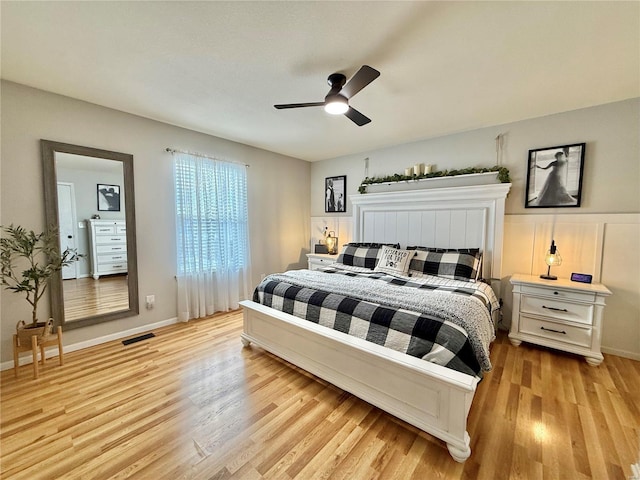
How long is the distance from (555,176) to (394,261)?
6.29 ft

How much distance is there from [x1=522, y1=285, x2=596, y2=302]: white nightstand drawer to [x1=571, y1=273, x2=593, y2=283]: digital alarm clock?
0.28 m

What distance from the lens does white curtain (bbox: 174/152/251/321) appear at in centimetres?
334

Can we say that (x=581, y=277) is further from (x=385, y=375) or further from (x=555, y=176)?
(x=385, y=375)

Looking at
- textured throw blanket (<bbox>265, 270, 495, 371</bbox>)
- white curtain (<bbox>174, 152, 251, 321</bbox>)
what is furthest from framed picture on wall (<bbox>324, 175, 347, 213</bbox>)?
textured throw blanket (<bbox>265, 270, 495, 371</bbox>)

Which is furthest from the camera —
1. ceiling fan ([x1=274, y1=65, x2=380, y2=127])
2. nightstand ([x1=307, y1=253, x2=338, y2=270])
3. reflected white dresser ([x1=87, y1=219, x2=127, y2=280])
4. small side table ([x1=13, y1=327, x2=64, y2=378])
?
nightstand ([x1=307, y1=253, x2=338, y2=270])

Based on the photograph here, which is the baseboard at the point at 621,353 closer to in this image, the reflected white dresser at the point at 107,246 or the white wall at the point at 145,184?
the white wall at the point at 145,184

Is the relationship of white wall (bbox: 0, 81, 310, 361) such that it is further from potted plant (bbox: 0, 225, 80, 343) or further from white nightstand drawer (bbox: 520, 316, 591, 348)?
white nightstand drawer (bbox: 520, 316, 591, 348)

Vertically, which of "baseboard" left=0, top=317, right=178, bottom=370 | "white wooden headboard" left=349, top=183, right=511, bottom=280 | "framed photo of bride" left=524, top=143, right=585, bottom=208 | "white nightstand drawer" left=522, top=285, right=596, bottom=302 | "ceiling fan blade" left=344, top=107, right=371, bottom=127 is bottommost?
"baseboard" left=0, top=317, right=178, bottom=370

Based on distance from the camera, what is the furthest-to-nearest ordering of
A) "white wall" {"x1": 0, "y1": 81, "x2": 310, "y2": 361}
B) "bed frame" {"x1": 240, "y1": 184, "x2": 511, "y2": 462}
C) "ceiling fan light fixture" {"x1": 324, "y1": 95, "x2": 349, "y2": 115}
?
"white wall" {"x1": 0, "y1": 81, "x2": 310, "y2": 361} → "ceiling fan light fixture" {"x1": 324, "y1": 95, "x2": 349, "y2": 115} → "bed frame" {"x1": 240, "y1": 184, "x2": 511, "y2": 462}

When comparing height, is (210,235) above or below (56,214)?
below

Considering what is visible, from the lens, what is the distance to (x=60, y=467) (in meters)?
1.38

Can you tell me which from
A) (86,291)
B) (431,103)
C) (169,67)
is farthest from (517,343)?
(86,291)

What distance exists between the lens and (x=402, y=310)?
73.7 inches

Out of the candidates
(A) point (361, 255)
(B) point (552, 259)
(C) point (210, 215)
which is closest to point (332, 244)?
(A) point (361, 255)
